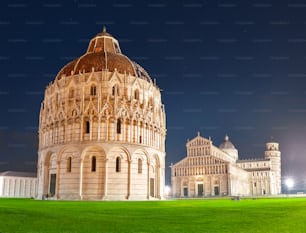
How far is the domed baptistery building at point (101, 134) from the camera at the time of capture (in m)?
47.6

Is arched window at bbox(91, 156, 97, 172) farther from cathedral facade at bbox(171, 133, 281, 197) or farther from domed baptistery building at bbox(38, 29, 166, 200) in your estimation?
cathedral facade at bbox(171, 133, 281, 197)

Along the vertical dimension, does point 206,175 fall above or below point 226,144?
below

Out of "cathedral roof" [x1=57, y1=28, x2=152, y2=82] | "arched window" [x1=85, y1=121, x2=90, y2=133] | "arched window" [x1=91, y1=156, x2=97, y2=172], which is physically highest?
"cathedral roof" [x1=57, y1=28, x2=152, y2=82]

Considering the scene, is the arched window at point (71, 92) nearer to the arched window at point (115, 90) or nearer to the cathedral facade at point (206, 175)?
the arched window at point (115, 90)

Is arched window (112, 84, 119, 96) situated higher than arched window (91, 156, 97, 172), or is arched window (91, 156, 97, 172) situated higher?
arched window (112, 84, 119, 96)

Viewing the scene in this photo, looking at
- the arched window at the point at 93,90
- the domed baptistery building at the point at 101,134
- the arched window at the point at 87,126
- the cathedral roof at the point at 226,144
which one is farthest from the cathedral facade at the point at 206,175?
the arched window at the point at 87,126

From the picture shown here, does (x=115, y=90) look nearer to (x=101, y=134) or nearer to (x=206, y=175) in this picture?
(x=101, y=134)

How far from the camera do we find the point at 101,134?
158ft

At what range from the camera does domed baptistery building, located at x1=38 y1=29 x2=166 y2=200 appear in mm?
47562

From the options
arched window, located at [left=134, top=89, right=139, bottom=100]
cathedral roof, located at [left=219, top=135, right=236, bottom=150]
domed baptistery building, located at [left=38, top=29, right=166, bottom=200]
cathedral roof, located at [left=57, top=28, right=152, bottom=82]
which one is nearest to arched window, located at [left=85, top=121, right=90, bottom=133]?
domed baptistery building, located at [left=38, top=29, right=166, bottom=200]

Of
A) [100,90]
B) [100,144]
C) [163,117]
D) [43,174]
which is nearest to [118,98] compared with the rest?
[100,90]

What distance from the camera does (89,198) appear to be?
46375mm

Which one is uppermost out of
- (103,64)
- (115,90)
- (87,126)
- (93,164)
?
(103,64)

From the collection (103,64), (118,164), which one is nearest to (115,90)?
(103,64)
